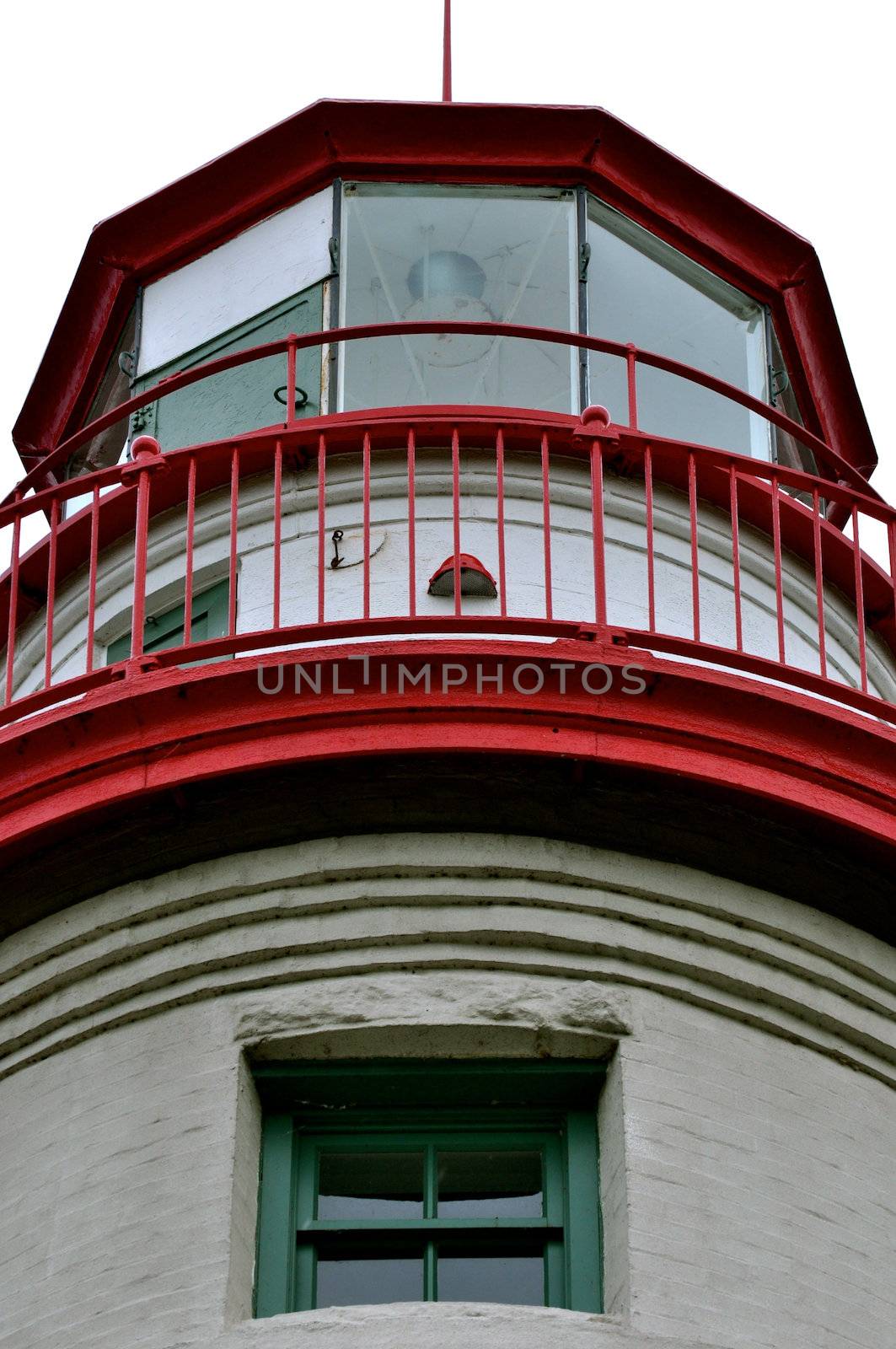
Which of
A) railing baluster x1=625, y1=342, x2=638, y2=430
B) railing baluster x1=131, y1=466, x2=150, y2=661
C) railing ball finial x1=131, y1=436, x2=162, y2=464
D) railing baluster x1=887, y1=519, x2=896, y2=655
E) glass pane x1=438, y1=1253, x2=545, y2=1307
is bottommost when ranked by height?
glass pane x1=438, y1=1253, x2=545, y2=1307

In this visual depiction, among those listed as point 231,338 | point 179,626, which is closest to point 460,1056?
point 179,626

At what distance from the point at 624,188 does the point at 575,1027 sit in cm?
553

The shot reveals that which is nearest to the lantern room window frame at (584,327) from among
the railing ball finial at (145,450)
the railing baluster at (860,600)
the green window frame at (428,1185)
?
the railing baluster at (860,600)

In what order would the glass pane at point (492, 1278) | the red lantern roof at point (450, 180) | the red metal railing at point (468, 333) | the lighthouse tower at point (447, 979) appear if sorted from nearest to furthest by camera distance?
the lighthouse tower at point (447, 979) → the glass pane at point (492, 1278) → the red metal railing at point (468, 333) → the red lantern roof at point (450, 180)

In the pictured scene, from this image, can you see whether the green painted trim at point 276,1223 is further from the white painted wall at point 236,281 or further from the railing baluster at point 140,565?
the white painted wall at point 236,281

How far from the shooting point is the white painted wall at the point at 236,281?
12.5m

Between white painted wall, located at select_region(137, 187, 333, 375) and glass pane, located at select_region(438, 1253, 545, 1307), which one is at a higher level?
white painted wall, located at select_region(137, 187, 333, 375)

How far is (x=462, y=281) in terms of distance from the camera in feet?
41.4

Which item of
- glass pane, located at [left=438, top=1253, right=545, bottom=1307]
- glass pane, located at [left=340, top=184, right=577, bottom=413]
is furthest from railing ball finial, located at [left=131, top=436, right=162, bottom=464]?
glass pane, located at [left=438, top=1253, right=545, bottom=1307]

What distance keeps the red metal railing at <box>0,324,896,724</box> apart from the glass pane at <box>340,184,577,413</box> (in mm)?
1325

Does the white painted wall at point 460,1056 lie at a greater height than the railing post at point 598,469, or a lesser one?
lesser

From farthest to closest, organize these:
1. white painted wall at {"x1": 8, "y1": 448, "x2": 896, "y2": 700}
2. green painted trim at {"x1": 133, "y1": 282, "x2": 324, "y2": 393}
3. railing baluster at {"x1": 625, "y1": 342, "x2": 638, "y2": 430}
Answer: green painted trim at {"x1": 133, "y1": 282, "x2": 324, "y2": 393}, white painted wall at {"x1": 8, "y1": 448, "x2": 896, "y2": 700}, railing baluster at {"x1": 625, "y1": 342, "x2": 638, "y2": 430}

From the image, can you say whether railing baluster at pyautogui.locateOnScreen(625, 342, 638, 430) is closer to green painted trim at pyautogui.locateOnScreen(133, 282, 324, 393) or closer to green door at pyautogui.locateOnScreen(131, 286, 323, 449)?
green door at pyautogui.locateOnScreen(131, 286, 323, 449)

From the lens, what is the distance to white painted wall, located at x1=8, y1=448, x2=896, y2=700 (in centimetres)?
1059
